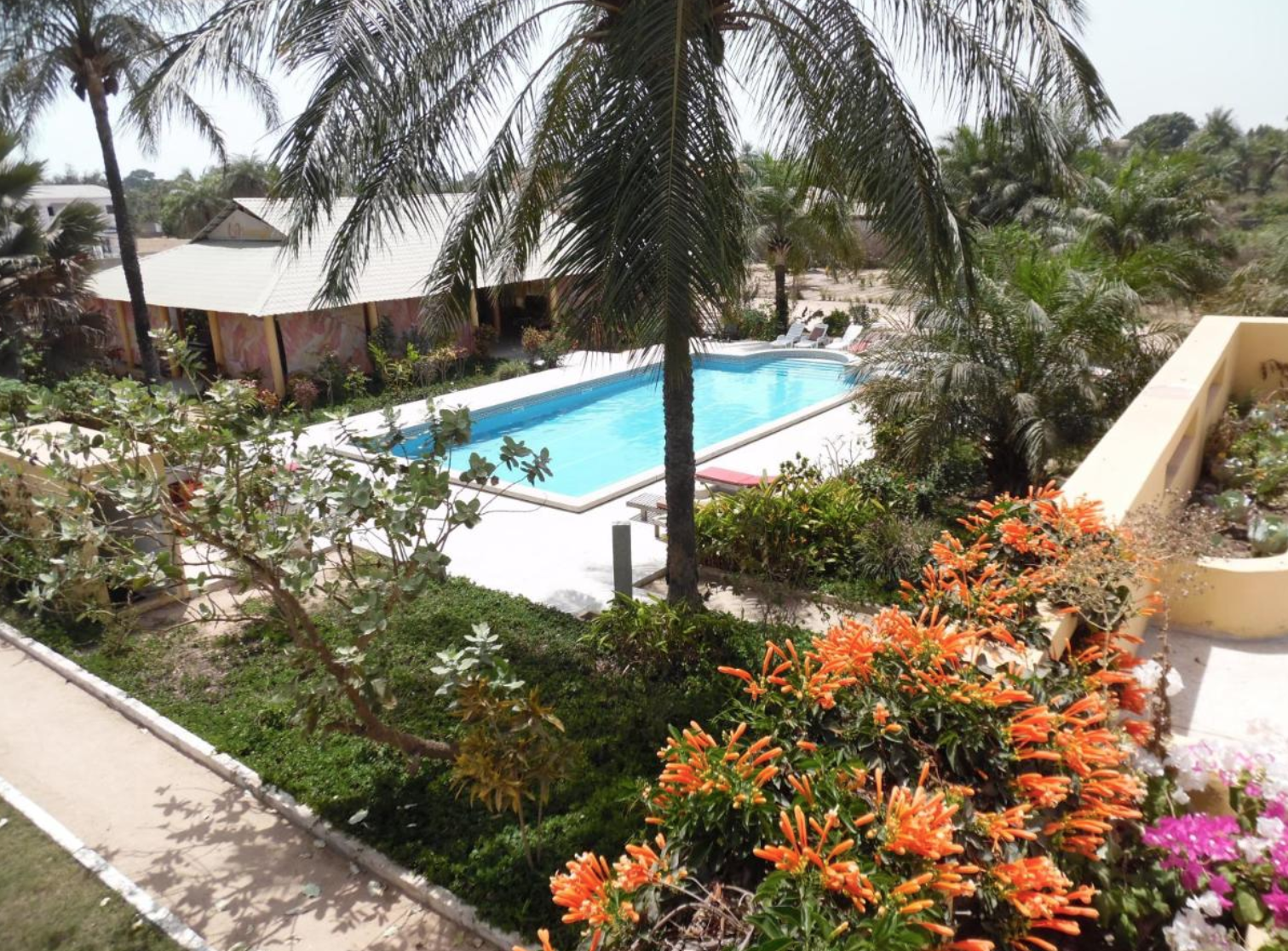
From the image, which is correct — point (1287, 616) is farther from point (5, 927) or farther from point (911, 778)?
point (5, 927)

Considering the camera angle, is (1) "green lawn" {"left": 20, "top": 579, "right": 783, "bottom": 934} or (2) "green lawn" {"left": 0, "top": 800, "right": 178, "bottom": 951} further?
(1) "green lawn" {"left": 20, "top": 579, "right": 783, "bottom": 934}

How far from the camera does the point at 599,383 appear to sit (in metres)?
20.9

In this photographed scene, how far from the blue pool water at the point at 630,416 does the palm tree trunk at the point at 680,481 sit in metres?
6.97

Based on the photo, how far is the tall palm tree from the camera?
5453mm

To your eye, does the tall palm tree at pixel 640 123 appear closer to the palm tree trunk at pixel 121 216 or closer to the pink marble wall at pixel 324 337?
the palm tree trunk at pixel 121 216

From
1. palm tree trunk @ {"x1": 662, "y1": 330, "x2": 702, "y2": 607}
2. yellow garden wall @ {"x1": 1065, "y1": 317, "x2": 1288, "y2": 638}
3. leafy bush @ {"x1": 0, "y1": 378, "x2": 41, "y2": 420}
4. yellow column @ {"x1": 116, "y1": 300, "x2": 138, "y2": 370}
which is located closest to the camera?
yellow garden wall @ {"x1": 1065, "y1": 317, "x2": 1288, "y2": 638}

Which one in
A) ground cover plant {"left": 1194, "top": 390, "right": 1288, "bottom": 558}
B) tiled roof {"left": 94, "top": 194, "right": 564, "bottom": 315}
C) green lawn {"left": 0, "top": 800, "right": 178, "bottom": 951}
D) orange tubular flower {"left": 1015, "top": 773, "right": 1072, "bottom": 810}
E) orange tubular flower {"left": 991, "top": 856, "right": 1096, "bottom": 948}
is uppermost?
tiled roof {"left": 94, "top": 194, "right": 564, "bottom": 315}

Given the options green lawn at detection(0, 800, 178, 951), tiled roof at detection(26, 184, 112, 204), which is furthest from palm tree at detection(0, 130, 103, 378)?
tiled roof at detection(26, 184, 112, 204)

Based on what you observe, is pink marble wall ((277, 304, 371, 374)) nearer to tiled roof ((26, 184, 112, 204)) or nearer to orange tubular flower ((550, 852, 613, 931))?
orange tubular flower ((550, 852, 613, 931))

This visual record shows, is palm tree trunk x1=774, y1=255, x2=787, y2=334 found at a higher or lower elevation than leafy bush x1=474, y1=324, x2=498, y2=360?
higher

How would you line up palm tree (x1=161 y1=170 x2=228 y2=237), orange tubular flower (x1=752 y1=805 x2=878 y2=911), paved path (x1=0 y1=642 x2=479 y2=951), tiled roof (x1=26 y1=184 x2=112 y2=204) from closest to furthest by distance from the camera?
1. orange tubular flower (x1=752 y1=805 x2=878 y2=911)
2. paved path (x1=0 y1=642 x2=479 y2=951)
3. palm tree (x1=161 y1=170 x2=228 y2=237)
4. tiled roof (x1=26 y1=184 x2=112 y2=204)

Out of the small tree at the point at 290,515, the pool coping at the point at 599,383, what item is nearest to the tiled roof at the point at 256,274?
the pool coping at the point at 599,383

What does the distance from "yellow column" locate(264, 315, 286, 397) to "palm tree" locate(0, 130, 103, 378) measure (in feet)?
11.0

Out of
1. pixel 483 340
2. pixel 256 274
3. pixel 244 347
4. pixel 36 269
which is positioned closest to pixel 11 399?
pixel 36 269
